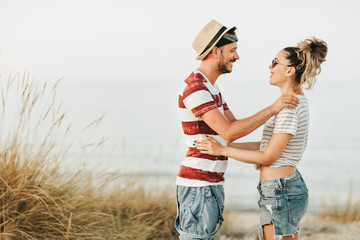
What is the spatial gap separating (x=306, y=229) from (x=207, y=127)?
2917 millimetres

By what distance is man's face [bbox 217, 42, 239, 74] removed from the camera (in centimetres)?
266

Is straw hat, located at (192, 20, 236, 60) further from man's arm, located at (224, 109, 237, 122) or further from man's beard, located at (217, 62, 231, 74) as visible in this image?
→ man's arm, located at (224, 109, 237, 122)

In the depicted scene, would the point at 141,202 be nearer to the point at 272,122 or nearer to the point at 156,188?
the point at 156,188

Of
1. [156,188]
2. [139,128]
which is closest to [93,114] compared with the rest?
[139,128]

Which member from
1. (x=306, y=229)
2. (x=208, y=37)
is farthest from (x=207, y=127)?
(x=306, y=229)

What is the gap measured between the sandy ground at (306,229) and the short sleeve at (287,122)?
2.25 meters

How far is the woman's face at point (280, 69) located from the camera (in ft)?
8.60

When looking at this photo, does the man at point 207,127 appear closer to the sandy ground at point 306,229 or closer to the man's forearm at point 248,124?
the man's forearm at point 248,124

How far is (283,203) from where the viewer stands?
2537mm

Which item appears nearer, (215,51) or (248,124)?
(248,124)

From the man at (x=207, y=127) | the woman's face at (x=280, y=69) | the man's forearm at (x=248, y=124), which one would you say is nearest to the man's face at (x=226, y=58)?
the man at (x=207, y=127)

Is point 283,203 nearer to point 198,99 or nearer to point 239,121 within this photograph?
point 239,121

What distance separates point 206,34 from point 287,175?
93cm

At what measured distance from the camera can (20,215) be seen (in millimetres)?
3621
